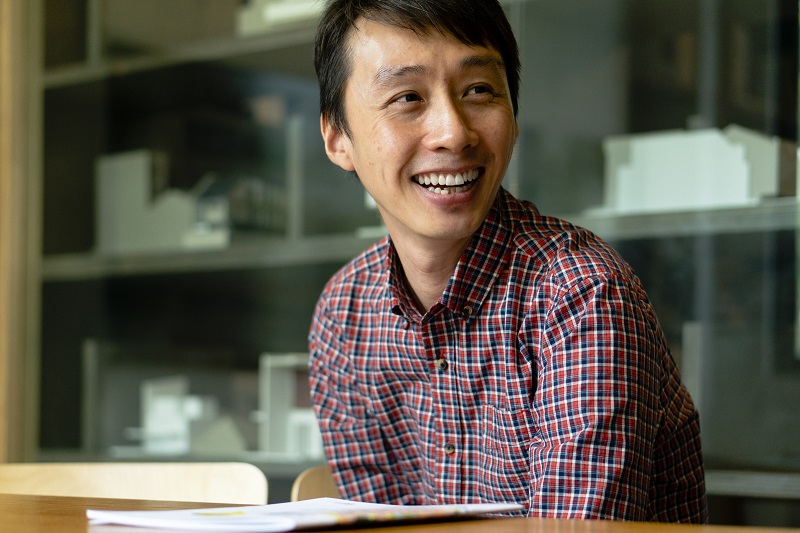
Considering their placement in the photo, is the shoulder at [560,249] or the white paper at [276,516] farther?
the shoulder at [560,249]

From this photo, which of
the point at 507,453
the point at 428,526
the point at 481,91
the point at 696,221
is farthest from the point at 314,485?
the point at 696,221

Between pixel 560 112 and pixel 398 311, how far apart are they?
35.0 inches

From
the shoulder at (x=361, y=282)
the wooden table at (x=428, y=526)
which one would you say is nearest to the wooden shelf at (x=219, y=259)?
the shoulder at (x=361, y=282)

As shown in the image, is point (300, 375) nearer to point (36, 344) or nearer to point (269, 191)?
point (269, 191)

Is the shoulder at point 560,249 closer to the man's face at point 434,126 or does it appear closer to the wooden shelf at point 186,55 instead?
the man's face at point 434,126

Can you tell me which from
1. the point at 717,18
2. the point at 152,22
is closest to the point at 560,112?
the point at 717,18

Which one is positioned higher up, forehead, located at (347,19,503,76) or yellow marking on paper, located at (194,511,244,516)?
forehead, located at (347,19,503,76)

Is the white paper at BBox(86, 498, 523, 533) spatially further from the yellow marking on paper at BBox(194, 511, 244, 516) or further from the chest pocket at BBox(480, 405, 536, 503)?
the chest pocket at BBox(480, 405, 536, 503)

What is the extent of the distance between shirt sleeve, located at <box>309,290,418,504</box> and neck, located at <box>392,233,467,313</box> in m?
0.16

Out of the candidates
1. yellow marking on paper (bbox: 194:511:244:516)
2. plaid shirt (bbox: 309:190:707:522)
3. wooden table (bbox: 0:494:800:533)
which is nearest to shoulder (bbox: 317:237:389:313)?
plaid shirt (bbox: 309:190:707:522)

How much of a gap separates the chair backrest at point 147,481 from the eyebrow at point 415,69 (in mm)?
486

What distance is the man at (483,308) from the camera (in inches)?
41.5

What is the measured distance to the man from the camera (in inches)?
41.5

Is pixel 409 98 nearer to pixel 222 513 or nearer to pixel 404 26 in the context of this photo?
pixel 404 26
